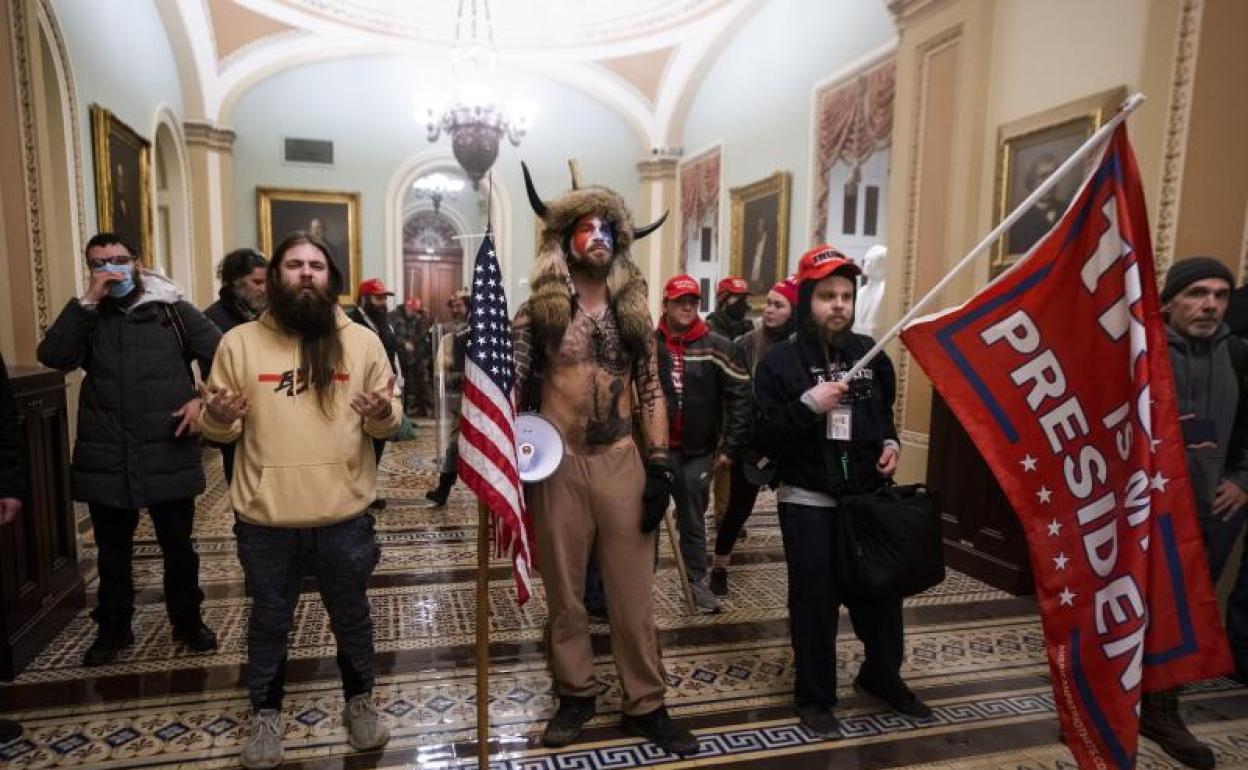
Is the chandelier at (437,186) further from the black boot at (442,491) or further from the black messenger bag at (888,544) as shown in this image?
the black messenger bag at (888,544)

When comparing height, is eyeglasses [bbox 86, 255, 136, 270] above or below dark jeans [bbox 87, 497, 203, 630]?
above

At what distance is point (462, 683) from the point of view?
297 cm

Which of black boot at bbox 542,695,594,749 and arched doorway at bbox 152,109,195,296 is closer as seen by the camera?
black boot at bbox 542,695,594,749

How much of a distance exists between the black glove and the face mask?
7.20ft

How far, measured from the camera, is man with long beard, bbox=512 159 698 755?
8.07 feet

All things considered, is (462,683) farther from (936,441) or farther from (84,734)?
(936,441)

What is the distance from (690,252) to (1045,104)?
611 centimetres

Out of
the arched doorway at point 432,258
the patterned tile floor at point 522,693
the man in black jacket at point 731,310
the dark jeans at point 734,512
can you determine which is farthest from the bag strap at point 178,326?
the arched doorway at point 432,258

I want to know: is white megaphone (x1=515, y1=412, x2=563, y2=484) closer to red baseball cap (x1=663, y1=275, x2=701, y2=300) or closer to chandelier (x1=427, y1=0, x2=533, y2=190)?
red baseball cap (x1=663, y1=275, x2=701, y2=300)

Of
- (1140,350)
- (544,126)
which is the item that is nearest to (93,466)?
(1140,350)

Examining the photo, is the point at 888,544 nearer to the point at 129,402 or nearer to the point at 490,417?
the point at 490,417

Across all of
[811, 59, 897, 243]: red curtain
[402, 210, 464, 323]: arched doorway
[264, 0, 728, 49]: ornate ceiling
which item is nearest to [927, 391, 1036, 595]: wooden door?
[811, 59, 897, 243]: red curtain

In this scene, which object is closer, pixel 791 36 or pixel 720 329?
pixel 720 329

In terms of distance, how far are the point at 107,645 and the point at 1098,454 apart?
12.6ft
